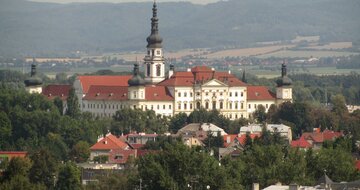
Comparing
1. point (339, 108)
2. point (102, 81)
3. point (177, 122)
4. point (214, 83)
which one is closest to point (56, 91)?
point (102, 81)

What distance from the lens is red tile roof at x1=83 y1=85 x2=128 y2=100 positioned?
12175 centimetres

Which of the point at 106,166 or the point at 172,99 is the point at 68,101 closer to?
the point at 172,99

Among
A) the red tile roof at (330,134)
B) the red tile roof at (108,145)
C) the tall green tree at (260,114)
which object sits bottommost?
the red tile roof at (108,145)

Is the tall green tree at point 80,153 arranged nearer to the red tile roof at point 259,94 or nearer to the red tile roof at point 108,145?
the red tile roof at point 108,145

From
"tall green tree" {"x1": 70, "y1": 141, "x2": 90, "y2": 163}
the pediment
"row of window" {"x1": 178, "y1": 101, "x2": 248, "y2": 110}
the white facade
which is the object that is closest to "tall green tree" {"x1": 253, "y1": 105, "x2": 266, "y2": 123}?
"row of window" {"x1": 178, "y1": 101, "x2": 248, "y2": 110}

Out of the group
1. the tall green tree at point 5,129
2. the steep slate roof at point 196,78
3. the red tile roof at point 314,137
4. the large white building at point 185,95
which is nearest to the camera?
the tall green tree at point 5,129

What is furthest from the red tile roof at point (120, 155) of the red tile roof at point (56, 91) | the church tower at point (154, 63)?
the red tile roof at point (56, 91)

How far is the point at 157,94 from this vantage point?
120m

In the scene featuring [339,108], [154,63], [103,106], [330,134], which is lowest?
[330,134]

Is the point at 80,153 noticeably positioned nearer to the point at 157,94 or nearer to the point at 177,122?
the point at 177,122

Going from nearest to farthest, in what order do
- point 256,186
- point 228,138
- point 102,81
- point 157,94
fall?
point 256,186, point 228,138, point 157,94, point 102,81

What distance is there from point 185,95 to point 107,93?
542 centimetres

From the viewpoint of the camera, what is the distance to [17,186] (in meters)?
55.4

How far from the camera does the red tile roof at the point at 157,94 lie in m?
120
